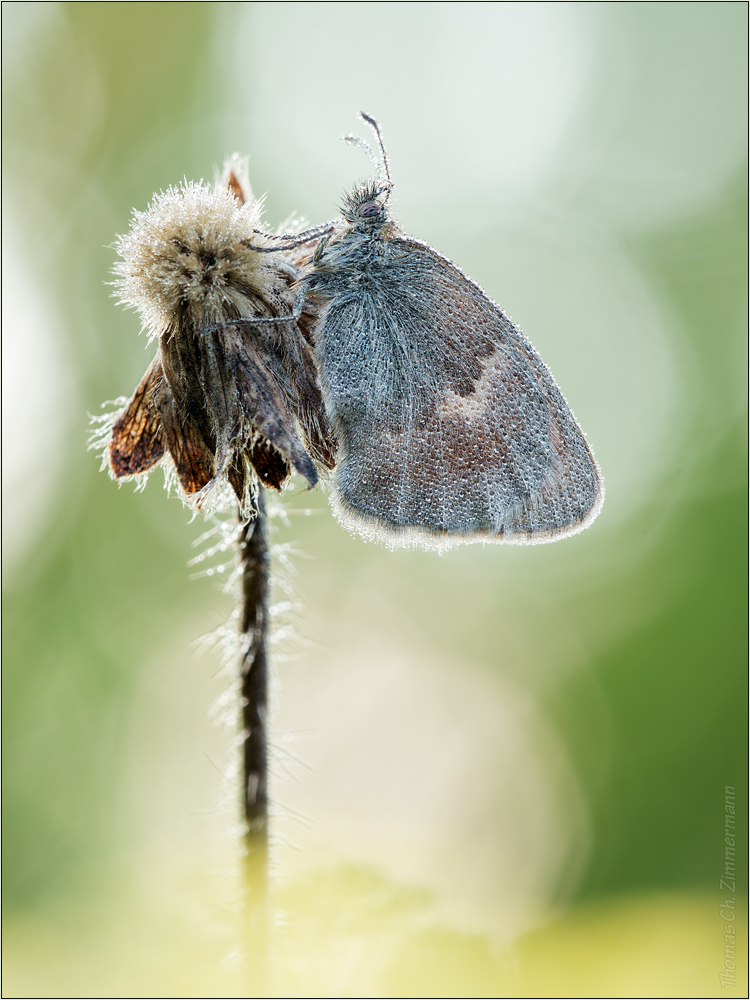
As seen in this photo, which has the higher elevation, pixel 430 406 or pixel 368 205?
pixel 368 205

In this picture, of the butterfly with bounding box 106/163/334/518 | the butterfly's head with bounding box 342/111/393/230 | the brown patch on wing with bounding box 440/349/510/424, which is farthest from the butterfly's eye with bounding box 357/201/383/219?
the brown patch on wing with bounding box 440/349/510/424

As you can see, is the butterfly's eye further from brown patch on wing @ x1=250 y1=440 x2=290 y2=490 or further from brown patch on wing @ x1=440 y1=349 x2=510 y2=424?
brown patch on wing @ x1=250 y1=440 x2=290 y2=490

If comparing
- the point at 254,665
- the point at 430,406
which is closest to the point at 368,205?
the point at 430,406

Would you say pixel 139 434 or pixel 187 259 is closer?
pixel 187 259

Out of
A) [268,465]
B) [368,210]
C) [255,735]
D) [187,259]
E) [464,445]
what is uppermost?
[368,210]

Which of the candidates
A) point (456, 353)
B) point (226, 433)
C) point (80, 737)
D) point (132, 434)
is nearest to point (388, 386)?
point (456, 353)

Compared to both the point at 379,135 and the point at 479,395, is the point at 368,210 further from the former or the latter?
the point at 479,395
